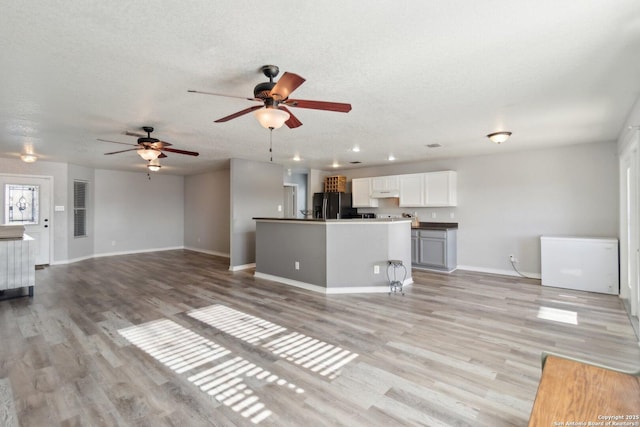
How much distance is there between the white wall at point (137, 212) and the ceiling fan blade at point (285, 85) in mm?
8003

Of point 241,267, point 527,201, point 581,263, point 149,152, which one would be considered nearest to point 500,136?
point 527,201

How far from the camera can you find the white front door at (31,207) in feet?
22.1

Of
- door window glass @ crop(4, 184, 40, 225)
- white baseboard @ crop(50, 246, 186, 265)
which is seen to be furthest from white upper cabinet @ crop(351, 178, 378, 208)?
door window glass @ crop(4, 184, 40, 225)

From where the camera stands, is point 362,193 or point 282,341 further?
point 362,193

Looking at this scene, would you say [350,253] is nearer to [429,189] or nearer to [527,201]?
[429,189]

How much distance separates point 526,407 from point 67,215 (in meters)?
9.26

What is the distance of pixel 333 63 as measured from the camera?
2.41 metres

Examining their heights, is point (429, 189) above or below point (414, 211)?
above

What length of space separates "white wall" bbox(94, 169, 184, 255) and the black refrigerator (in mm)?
4723

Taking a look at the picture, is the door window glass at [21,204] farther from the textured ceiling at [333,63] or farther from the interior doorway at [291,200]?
the interior doorway at [291,200]

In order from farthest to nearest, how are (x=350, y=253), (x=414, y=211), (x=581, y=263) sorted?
(x=414, y=211), (x=350, y=253), (x=581, y=263)

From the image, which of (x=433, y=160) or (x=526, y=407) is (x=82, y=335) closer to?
(x=526, y=407)

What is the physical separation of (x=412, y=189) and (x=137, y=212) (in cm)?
764

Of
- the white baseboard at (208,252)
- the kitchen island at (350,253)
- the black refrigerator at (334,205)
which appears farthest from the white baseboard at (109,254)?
the kitchen island at (350,253)
